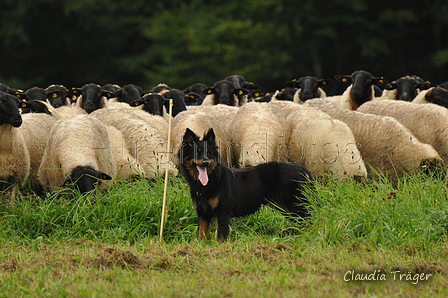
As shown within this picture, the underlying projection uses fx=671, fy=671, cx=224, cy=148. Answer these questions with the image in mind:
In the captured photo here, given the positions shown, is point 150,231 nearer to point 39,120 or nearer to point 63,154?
point 63,154

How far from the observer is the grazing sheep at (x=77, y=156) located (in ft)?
24.8

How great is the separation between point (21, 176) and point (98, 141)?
1033 mm

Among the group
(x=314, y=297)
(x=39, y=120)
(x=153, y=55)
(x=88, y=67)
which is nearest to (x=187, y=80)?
(x=153, y=55)

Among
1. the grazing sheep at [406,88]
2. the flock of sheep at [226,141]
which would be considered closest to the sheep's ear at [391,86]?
the grazing sheep at [406,88]

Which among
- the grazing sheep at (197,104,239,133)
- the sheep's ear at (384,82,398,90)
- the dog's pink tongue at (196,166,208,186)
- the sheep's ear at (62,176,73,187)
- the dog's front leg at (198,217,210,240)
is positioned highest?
the dog's pink tongue at (196,166,208,186)

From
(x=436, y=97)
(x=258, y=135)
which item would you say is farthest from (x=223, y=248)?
(x=436, y=97)

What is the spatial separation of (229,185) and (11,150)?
9.84 ft

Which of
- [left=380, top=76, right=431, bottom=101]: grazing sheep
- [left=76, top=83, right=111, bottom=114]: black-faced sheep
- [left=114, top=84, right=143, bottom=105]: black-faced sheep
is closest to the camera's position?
[left=76, top=83, right=111, bottom=114]: black-faced sheep

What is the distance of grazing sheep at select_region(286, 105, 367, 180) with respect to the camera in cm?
869

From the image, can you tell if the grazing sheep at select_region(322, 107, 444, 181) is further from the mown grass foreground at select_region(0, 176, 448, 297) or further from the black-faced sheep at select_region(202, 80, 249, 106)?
the black-faced sheep at select_region(202, 80, 249, 106)

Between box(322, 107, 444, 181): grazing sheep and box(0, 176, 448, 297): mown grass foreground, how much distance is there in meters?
1.62

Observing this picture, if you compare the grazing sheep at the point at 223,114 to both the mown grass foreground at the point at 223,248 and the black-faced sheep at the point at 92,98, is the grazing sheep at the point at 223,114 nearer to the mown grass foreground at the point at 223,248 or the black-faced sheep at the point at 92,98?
the black-faced sheep at the point at 92,98

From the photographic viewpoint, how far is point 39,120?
9.57 metres

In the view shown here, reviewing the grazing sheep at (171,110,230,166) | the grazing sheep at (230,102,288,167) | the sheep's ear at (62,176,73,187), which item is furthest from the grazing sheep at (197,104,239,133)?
the sheep's ear at (62,176,73,187)
